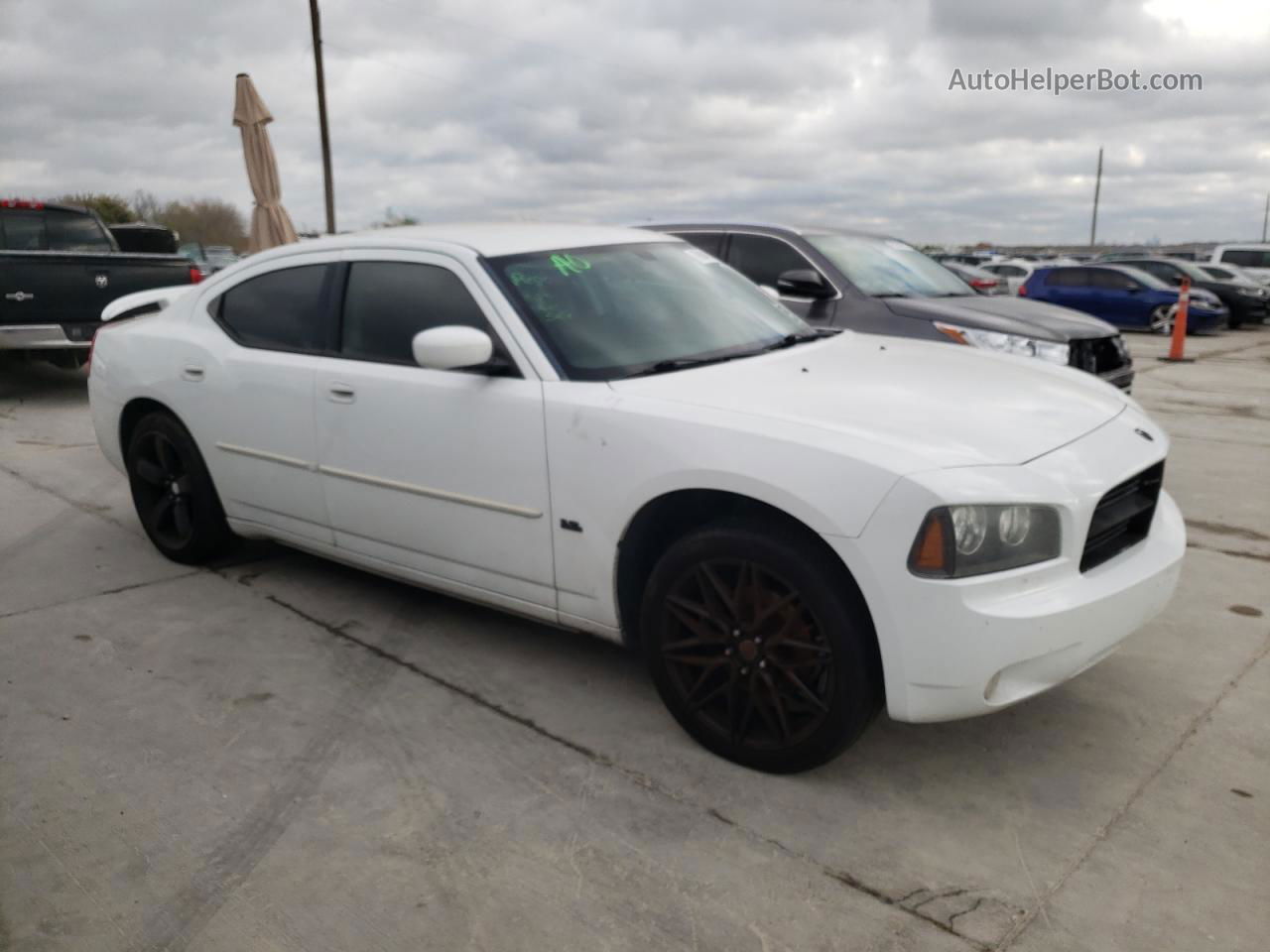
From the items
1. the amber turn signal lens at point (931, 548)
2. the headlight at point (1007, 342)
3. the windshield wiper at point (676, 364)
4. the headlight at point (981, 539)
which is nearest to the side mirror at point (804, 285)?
the headlight at point (1007, 342)

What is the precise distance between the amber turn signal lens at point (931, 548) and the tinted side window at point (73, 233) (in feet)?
31.8

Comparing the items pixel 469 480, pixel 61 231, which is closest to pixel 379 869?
pixel 469 480

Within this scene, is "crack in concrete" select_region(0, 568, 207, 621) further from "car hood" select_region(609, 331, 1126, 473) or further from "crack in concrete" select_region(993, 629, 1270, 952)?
"crack in concrete" select_region(993, 629, 1270, 952)

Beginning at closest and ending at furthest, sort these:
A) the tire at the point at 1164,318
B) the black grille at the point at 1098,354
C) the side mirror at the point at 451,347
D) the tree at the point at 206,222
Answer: the side mirror at the point at 451,347 → the black grille at the point at 1098,354 → the tire at the point at 1164,318 → the tree at the point at 206,222

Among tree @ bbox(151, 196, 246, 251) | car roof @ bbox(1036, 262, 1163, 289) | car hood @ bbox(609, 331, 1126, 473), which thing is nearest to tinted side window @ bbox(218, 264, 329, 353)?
car hood @ bbox(609, 331, 1126, 473)

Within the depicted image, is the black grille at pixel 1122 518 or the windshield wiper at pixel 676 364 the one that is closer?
the black grille at pixel 1122 518

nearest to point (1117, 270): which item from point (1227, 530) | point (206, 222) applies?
point (1227, 530)

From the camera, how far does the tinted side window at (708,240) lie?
716 cm

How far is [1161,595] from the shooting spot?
9.97 ft

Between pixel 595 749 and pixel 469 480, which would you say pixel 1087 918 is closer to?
pixel 595 749

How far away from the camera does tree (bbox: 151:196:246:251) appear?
202 ft

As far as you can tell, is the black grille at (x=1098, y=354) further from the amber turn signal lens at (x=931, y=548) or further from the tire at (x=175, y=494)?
the tire at (x=175, y=494)

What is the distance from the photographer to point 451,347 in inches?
126

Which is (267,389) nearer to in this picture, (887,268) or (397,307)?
(397,307)
